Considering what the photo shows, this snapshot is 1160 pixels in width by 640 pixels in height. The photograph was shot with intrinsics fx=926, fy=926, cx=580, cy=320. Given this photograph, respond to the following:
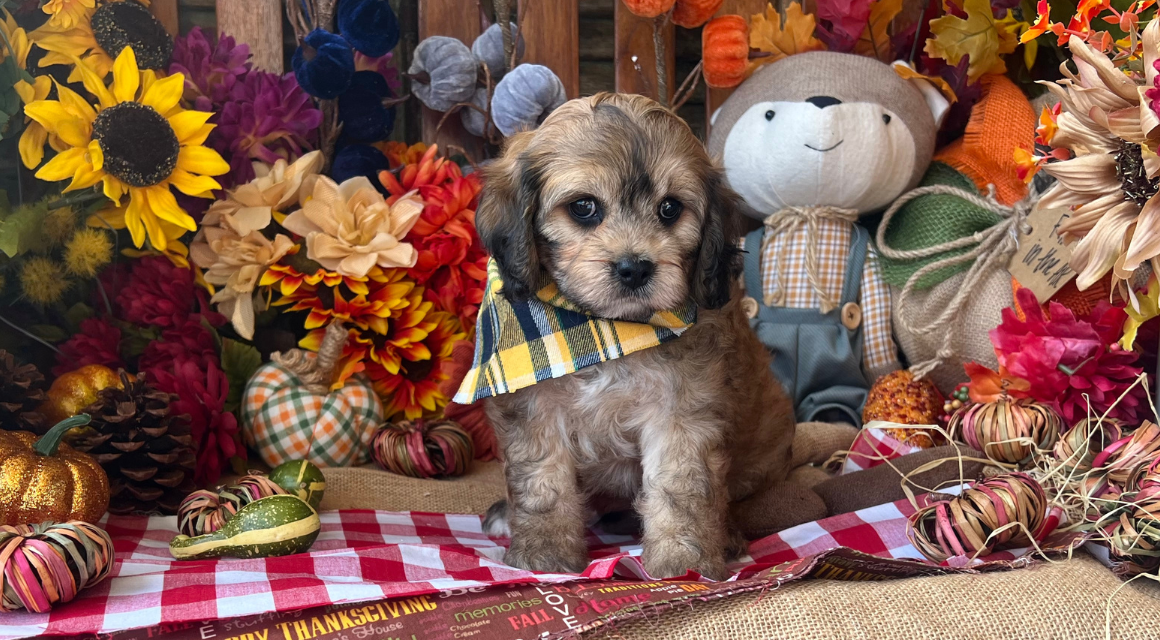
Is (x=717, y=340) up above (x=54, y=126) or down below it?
below

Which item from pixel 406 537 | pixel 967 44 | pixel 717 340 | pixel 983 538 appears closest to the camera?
pixel 983 538

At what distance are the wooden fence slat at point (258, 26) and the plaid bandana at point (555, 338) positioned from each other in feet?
5.62

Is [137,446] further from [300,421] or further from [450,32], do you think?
[450,32]

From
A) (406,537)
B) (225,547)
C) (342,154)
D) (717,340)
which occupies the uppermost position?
(342,154)

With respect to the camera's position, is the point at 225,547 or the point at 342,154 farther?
the point at 342,154

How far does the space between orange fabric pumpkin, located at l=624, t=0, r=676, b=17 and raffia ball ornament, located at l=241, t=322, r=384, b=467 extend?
4.88 ft

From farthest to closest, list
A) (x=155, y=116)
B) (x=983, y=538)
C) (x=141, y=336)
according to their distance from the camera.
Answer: (x=141, y=336)
(x=155, y=116)
(x=983, y=538)

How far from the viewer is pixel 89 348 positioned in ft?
9.35

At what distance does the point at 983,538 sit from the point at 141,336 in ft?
8.35

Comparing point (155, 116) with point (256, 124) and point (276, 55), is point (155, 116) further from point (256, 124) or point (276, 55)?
point (276, 55)

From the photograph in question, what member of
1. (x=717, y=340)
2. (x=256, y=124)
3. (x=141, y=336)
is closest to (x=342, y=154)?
(x=256, y=124)

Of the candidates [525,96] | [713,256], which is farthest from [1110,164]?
[525,96]

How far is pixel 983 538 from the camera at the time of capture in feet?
6.81

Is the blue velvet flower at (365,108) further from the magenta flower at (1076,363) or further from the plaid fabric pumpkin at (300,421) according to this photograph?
the magenta flower at (1076,363)
